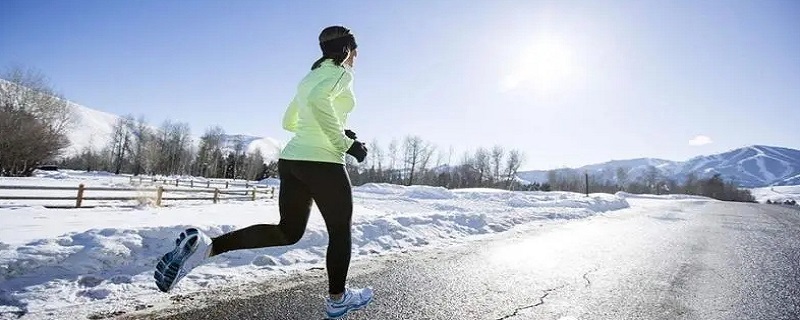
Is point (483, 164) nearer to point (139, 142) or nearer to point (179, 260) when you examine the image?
point (139, 142)

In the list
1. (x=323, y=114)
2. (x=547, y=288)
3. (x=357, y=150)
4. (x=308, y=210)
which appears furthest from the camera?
(x=547, y=288)

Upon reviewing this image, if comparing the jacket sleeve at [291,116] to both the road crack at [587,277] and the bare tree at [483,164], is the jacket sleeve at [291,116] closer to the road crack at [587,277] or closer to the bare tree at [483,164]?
the road crack at [587,277]

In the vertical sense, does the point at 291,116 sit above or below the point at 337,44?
below

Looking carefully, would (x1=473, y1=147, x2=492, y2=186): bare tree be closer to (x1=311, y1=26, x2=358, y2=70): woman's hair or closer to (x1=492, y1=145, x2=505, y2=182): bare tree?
(x1=492, y1=145, x2=505, y2=182): bare tree

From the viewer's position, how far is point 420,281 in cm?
400

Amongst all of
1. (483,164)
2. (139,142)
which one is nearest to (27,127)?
(139,142)

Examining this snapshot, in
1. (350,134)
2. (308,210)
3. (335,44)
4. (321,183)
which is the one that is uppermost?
(335,44)

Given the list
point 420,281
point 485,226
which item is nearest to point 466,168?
point 485,226

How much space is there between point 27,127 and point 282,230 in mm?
53619

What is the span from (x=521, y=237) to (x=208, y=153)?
101476mm

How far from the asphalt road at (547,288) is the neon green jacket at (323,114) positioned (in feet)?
3.71

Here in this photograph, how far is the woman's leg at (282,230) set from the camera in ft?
8.27

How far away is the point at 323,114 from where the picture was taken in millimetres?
2285

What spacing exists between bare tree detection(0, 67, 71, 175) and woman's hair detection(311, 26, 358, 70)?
52.9 metres
